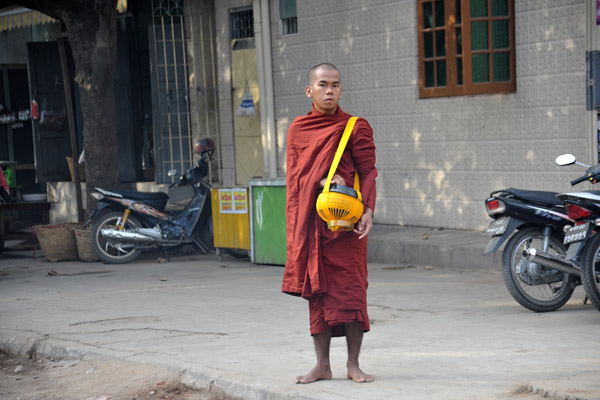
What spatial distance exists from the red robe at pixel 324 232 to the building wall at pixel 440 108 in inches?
227

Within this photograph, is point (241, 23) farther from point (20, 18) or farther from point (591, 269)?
point (591, 269)

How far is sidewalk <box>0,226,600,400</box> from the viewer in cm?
548

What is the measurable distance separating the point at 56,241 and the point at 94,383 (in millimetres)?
7187

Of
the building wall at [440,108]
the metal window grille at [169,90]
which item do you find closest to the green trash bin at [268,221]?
the building wall at [440,108]

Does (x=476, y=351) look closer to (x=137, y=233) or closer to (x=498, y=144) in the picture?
(x=498, y=144)

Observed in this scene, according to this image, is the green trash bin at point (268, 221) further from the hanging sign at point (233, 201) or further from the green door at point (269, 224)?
the hanging sign at point (233, 201)

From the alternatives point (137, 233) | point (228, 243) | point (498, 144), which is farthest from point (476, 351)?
point (137, 233)

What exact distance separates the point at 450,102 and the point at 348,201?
23.2 ft

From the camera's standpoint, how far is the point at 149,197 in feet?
42.4

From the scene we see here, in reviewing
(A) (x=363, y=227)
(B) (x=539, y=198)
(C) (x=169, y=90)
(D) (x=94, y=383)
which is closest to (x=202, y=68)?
(C) (x=169, y=90)

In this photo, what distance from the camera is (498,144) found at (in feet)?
37.7

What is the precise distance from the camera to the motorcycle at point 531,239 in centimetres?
777

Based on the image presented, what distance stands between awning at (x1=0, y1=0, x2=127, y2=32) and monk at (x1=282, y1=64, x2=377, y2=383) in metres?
12.9

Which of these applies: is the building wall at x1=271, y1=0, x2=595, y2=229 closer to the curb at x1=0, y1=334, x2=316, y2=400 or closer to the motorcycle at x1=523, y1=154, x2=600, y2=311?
the motorcycle at x1=523, y1=154, x2=600, y2=311
